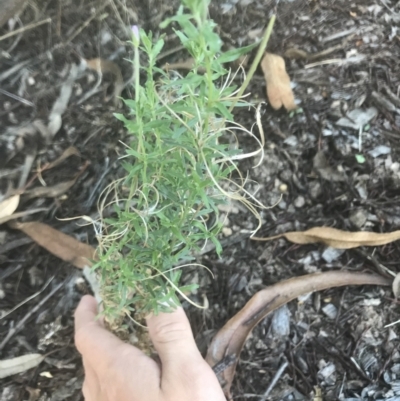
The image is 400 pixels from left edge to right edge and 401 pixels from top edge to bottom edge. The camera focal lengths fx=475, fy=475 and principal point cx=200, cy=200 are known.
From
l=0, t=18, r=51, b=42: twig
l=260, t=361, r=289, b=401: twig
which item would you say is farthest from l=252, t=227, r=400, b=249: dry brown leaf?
l=0, t=18, r=51, b=42: twig

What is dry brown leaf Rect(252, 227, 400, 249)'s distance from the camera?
4.13 feet

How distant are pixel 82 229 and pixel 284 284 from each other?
55cm

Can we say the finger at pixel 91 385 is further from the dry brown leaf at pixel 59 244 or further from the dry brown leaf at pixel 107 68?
the dry brown leaf at pixel 107 68

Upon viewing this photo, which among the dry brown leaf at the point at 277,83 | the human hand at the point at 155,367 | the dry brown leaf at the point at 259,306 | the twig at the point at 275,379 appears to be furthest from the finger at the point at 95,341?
the dry brown leaf at the point at 277,83

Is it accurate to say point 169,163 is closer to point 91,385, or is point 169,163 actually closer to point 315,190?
point 91,385

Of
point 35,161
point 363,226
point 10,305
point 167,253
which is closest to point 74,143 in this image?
point 35,161

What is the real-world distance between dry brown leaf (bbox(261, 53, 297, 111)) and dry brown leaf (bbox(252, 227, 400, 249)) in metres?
0.37

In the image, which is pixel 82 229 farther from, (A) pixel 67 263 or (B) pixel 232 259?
(B) pixel 232 259

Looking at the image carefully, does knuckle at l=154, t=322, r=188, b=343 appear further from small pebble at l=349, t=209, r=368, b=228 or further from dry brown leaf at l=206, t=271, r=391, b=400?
small pebble at l=349, t=209, r=368, b=228

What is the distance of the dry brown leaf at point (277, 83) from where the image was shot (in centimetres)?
137

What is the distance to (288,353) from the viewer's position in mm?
1230

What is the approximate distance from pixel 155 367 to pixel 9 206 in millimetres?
556

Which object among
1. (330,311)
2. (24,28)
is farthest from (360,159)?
(24,28)

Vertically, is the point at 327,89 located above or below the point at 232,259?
above
